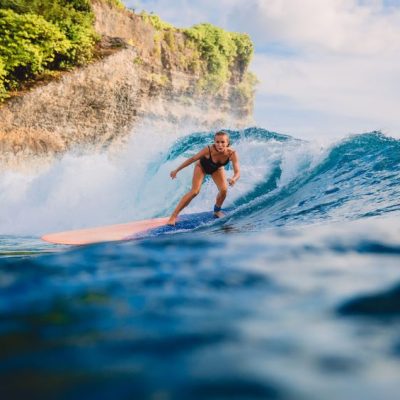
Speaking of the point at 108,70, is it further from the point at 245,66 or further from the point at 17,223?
the point at 245,66

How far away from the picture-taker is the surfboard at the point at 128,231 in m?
5.83

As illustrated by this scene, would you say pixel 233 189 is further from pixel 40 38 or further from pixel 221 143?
pixel 40 38

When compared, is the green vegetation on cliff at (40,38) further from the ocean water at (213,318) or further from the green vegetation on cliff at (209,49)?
the ocean water at (213,318)

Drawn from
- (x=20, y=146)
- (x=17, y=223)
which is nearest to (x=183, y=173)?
(x=17, y=223)

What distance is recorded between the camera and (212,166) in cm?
668

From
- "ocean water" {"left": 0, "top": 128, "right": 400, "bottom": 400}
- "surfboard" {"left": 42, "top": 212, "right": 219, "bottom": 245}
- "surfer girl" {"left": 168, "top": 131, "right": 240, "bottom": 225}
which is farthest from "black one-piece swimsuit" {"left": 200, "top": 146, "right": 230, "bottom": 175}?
"ocean water" {"left": 0, "top": 128, "right": 400, "bottom": 400}

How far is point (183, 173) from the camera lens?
407 inches

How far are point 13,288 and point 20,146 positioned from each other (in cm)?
1053

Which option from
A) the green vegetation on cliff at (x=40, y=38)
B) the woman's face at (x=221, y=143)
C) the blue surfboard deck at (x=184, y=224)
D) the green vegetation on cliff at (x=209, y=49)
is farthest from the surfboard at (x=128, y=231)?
the green vegetation on cliff at (x=209, y=49)

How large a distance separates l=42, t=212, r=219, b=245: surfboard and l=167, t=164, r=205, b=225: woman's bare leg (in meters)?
0.11

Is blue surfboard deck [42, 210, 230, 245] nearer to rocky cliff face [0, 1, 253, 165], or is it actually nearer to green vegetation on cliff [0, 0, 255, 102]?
rocky cliff face [0, 1, 253, 165]

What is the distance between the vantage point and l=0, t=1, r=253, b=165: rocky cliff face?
11703 mm

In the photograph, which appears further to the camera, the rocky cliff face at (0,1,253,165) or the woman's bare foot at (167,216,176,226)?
the rocky cliff face at (0,1,253,165)

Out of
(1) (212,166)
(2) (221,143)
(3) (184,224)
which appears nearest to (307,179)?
(1) (212,166)
